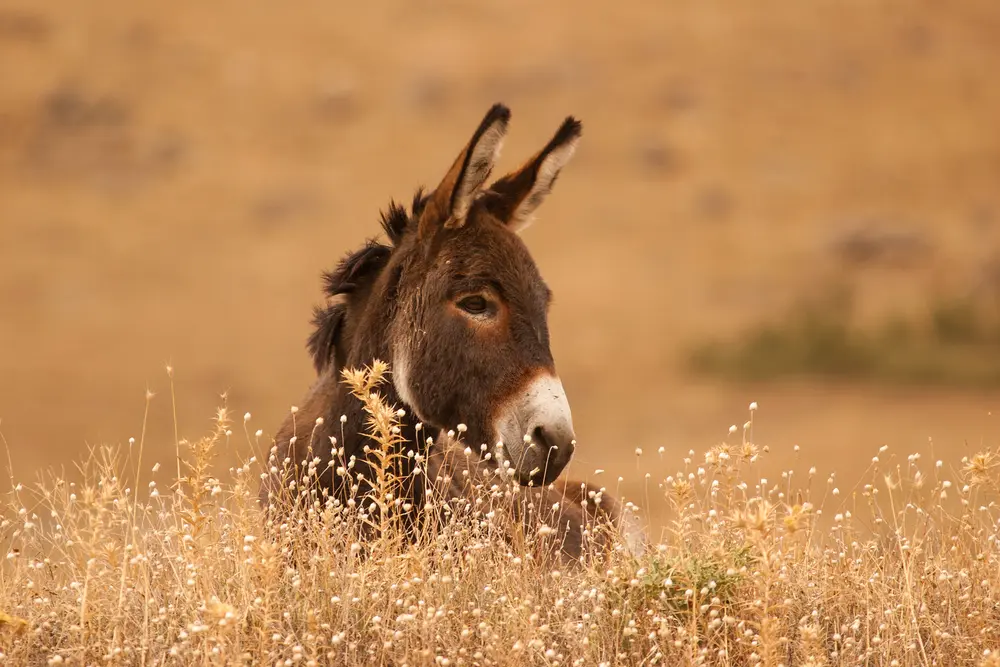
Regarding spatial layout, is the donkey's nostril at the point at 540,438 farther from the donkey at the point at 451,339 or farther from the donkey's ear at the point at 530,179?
the donkey's ear at the point at 530,179

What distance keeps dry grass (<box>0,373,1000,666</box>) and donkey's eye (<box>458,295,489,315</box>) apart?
945mm

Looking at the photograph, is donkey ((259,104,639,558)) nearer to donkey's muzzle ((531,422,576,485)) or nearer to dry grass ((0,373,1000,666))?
donkey's muzzle ((531,422,576,485))

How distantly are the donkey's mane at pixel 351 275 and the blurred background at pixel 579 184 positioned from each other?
32.5 meters

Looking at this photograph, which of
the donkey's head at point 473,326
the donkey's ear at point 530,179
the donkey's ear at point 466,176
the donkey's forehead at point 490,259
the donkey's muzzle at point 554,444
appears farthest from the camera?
the donkey's ear at point 530,179

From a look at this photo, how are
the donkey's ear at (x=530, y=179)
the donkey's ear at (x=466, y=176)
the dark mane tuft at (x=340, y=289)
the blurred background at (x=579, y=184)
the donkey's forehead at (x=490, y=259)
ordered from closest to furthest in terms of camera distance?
the donkey's ear at (x=466, y=176), the donkey's forehead at (x=490, y=259), the dark mane tuft at (x=340, y=289), the donkey's ear at (x=530, y=179), the blurred background at (x=579, y=184)

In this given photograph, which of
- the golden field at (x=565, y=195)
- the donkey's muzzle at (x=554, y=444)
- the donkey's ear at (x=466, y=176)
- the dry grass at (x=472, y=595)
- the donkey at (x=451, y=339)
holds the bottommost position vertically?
the dry grass at (x=472, y=595)

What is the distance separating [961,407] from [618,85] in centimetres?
2482

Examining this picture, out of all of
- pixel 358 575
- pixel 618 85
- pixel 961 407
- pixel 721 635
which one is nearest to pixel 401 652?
pixel 358 575

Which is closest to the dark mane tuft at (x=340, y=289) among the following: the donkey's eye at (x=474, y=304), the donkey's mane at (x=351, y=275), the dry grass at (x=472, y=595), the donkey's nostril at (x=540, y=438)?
the donkey's mane at (x=351, y=275)

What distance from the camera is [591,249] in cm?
5309

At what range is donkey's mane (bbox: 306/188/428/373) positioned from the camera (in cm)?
648

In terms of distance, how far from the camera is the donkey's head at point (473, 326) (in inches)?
227

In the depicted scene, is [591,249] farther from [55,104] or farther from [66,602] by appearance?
[66,602]

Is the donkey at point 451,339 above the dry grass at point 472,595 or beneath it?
above
